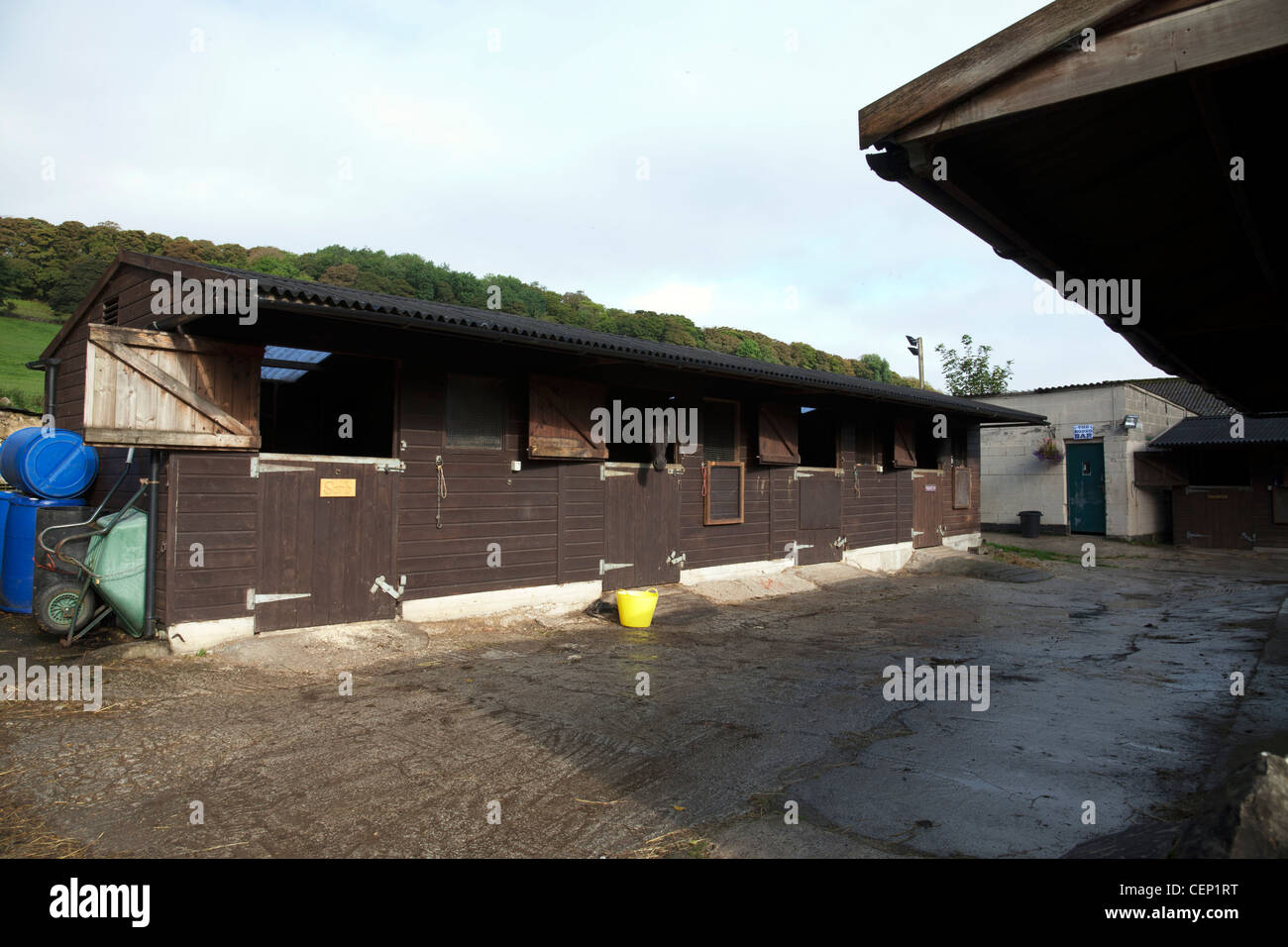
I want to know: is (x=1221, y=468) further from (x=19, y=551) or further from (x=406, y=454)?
(x=19, y=551)

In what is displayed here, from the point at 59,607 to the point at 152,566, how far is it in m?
0.87

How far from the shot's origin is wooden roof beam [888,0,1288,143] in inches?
71.7

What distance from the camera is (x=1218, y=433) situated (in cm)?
1953

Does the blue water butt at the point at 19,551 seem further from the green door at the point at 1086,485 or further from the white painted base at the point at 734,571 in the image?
the green door at the point at 1086,485

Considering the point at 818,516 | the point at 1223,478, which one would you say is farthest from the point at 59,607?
the point at 1223,478

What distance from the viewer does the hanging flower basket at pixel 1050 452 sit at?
69.4 feet

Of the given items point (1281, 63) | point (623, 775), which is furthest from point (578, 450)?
point (1281, 63)

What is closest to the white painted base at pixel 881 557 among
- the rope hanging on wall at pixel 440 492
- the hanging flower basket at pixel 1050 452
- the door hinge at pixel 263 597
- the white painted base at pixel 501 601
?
the white painted base at pixel 501 601

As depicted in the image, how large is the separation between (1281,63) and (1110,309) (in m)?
2.00

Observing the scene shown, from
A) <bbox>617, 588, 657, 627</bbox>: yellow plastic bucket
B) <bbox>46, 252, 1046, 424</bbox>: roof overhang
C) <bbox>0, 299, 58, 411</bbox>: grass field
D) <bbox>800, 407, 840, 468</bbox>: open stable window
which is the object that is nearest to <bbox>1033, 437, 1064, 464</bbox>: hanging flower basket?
<bbox>800, 407, 840, 468</bbox>: open stable window

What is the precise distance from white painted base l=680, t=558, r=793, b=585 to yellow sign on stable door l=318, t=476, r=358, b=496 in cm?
475

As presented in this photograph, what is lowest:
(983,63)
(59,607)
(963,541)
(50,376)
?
(963,541)

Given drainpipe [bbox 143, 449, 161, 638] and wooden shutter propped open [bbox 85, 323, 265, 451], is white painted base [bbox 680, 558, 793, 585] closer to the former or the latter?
wooden shutter propped open [bbox 85, 323, 265, 451]
